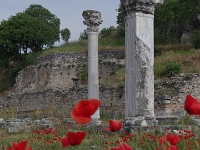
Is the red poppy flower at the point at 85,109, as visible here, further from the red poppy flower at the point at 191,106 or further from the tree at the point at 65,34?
the tree at the point at 65,34

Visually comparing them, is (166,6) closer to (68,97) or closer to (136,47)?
(68,97)

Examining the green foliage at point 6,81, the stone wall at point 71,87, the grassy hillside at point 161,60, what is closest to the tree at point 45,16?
the green foliage at point 6,81

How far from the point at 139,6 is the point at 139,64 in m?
1.40

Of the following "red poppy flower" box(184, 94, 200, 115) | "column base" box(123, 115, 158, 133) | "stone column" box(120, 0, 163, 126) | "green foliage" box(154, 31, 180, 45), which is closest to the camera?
"red poppy flower" box(184, 94, 200, 115)

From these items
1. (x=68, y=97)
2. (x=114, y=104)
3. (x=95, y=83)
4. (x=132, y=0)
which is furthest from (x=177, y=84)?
(x=132, y=0)

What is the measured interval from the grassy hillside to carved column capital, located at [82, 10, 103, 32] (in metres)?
7.26

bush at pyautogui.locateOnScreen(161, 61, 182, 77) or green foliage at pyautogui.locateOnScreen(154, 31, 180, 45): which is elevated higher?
green foliage at pyautogui.locateOnScreen(154, 31, 180, 45)

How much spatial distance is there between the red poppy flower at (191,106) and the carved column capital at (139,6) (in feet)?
23.0

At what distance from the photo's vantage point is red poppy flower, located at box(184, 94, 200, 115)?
2345 mm

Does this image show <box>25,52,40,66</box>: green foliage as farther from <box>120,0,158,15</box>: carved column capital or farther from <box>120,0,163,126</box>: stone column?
<box>120,0,163,126</box>: stone column

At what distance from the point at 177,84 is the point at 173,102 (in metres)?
1.39

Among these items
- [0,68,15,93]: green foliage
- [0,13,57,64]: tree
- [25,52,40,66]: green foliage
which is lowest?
[0,68,15,93]: green foliage

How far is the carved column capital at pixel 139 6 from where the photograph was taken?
9.16 meters

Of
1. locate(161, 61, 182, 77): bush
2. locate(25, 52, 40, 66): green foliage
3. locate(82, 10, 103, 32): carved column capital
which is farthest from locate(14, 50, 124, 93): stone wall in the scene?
locate(82, 10, 103, 32): carved column capital
